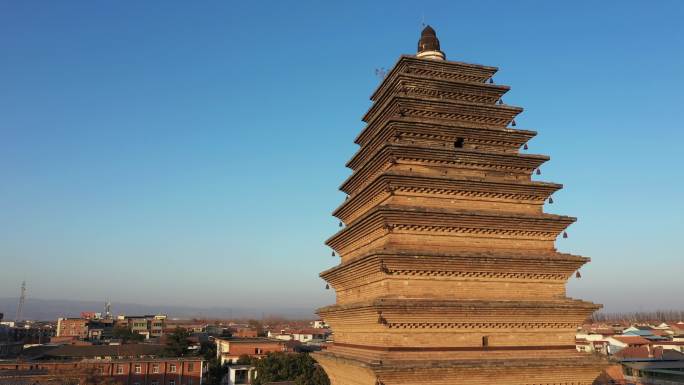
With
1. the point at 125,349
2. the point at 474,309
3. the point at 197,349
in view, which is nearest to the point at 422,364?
the point at 474,309

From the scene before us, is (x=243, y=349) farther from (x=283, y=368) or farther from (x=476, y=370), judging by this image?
(x=476, y=370)

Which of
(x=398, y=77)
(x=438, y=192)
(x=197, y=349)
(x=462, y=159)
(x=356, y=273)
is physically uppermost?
(x=398, y=77)

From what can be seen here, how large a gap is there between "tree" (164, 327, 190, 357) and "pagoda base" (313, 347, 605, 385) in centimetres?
5285

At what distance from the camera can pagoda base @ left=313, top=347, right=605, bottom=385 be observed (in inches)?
591

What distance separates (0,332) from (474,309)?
353 feet

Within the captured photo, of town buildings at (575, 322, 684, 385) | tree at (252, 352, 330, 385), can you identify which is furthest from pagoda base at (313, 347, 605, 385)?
tree at (252, 352, 330, 385)

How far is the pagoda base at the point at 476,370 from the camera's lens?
15.0 meters

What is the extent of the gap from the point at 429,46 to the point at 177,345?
181 feet

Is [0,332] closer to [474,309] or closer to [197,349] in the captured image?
[197,349]

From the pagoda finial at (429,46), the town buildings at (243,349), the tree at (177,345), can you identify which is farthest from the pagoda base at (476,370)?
the town buildings at (243,349)

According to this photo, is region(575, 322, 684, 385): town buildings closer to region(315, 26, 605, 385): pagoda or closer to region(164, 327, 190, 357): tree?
region(315, 26, 605, 385): pagoda

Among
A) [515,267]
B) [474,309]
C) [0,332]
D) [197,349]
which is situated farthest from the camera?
[0,332]

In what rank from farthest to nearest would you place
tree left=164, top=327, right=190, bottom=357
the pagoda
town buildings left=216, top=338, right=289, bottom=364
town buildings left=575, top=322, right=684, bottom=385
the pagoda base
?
town buildings left=216, top=338, right=289, bottom=364 → tree left=164, top=327, right=190, bottom=357 → town buildings left=575, top=322, right=684, bottom=385 → the pagoda → the pagoda base

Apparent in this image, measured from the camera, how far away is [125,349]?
65.6m
